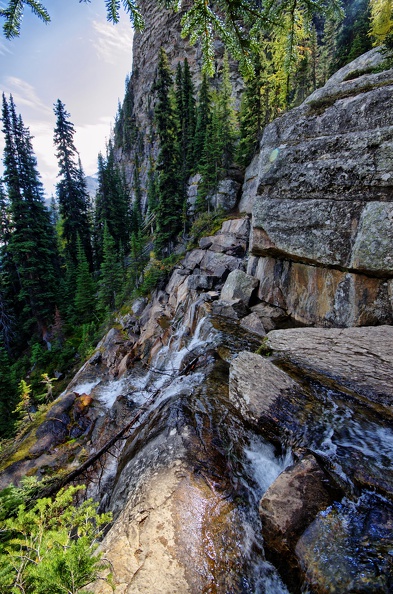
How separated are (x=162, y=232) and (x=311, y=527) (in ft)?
87.3

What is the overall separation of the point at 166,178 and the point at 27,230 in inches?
675

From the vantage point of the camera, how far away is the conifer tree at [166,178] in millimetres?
26625

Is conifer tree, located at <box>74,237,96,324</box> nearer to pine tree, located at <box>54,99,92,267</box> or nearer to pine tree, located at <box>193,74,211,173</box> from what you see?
pine tree, located at <box>54,99,92,267</box>

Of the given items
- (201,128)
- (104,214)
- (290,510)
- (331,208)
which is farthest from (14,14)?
(104,214)

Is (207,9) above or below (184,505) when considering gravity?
above

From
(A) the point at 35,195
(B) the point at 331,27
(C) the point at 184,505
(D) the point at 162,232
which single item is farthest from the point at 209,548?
(B) the point at 331,27

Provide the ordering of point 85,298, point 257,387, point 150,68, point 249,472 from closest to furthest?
point 249,472
point 257,387
point 85,298
point 150,68

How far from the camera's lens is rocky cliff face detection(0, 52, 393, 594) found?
3.10 m

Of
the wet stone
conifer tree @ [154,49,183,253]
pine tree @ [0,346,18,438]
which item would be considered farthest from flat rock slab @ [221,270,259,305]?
pine tree @ [0,346,18,438]

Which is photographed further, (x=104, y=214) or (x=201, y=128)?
(x=104, y=214)

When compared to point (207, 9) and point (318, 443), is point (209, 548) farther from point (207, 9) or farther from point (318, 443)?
point (207, 9)

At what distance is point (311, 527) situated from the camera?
3.13 meters

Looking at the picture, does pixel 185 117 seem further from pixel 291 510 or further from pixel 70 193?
pixel 291 510

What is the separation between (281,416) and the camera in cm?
502
